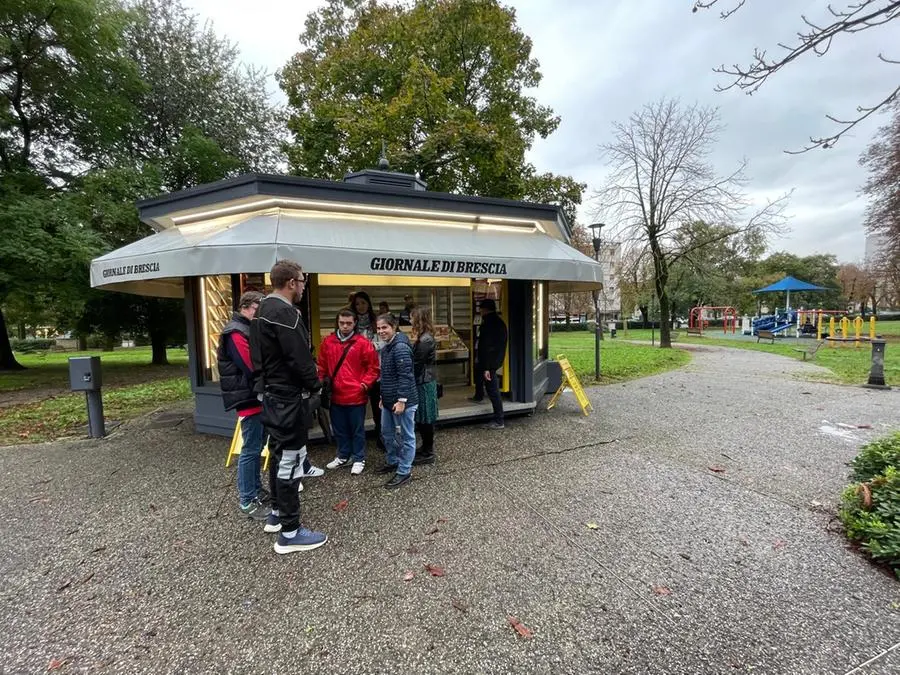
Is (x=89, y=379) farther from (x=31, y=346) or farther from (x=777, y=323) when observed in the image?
(x=31, y=346)

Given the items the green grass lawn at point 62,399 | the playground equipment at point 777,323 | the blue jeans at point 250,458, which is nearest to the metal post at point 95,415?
the green grass lawn at point 62,399

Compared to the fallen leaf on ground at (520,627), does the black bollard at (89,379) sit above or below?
above

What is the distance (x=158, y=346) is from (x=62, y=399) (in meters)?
7.93

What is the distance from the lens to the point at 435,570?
8.63ft

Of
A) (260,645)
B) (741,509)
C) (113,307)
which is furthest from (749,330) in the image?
(113,307)

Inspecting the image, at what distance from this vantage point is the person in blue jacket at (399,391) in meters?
3.79

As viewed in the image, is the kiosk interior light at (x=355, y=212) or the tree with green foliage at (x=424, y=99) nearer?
the kiosk interior light at (x=355, y=212)

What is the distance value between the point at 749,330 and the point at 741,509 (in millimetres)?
28733

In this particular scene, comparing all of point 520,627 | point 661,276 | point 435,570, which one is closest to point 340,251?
point 435,570

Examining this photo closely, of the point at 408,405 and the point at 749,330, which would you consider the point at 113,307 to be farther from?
the point at 749,330

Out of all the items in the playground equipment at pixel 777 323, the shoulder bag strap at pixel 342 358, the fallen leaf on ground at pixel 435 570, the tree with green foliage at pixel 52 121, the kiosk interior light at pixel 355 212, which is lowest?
the fallen leaf on ground at pixel 435 570

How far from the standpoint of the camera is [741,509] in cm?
343

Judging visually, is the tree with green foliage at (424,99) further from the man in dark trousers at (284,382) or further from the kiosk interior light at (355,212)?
the man in dark trousers at (284,382)

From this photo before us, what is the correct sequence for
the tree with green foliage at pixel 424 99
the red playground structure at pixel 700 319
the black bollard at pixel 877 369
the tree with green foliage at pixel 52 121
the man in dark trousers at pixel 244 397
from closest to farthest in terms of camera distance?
the man in dark trousers at pixel 244 397, the black bollard at pixel 877 369, the tree with green foliage at pixel 52 121, the tree with green foliage at pixel 424 99, the red playground structure at pixel 700 319
